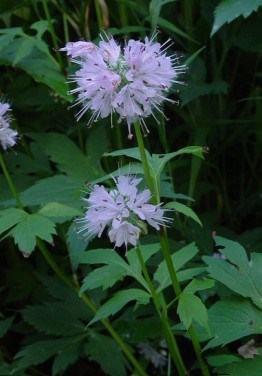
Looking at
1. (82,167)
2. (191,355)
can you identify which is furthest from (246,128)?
(191,355)

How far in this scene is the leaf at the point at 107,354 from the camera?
1.87m

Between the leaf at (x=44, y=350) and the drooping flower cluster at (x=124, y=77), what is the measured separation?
1.00 m

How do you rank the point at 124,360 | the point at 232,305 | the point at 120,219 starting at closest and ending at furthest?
the point at 120,219 < the point at 232,305 < the point at 124,360

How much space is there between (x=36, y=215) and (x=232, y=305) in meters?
0.57

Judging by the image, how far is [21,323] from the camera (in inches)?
88.4

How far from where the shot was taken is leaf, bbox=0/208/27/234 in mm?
1514

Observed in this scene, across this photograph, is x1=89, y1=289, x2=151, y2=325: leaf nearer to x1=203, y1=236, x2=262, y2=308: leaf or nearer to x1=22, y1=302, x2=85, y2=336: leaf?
x1=203, y1=236, x2=262, y2=308: leaf

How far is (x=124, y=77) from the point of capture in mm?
1228

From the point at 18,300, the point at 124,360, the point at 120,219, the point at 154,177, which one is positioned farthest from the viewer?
the point at 18,300

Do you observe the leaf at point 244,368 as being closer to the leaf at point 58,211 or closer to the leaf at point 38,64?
the leaf at point 58,211

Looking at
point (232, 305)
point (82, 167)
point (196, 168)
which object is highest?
point (82, 167)

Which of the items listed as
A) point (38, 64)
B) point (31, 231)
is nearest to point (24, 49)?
point (38, 64)

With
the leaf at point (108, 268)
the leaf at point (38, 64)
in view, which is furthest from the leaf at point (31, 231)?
the leaf at point (38, 64)

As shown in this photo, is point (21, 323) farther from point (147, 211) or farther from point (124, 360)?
point (147, 211)
